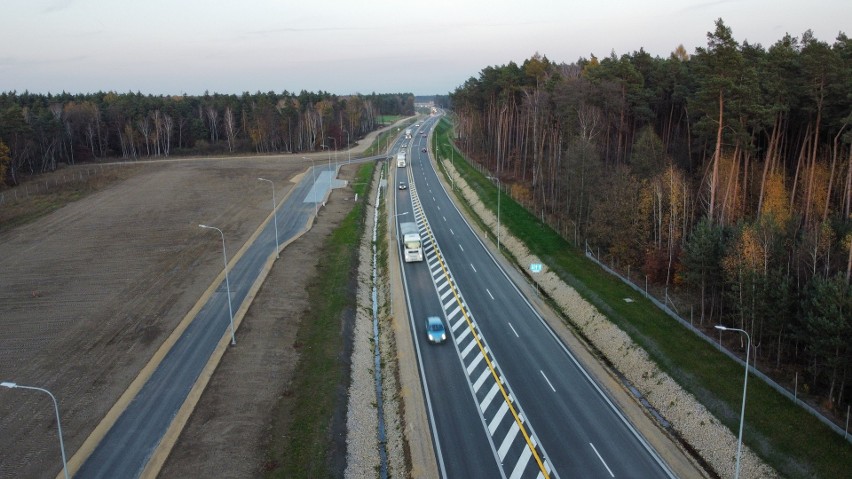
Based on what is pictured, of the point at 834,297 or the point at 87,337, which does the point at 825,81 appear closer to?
the point at 834,297

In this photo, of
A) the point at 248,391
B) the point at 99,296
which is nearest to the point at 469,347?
the point at 248,391

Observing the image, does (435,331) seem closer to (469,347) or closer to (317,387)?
(469,347)

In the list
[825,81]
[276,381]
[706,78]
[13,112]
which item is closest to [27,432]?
[276,381]

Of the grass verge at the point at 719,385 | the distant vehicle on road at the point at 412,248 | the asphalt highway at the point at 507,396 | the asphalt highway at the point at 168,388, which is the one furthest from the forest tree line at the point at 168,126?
the grass verge at the point at 719,385

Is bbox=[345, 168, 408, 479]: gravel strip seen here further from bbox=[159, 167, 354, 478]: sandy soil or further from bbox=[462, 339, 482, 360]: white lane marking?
bbox=[462, 339, 482, 360]: white lane marking

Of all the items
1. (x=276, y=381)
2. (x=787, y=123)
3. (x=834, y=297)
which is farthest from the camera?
(x=787, y=123)

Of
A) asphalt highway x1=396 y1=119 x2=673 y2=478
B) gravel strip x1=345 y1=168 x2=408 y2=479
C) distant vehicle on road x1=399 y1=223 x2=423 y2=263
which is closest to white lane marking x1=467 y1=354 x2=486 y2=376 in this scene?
asphalt highway x1=396 y1=119 x2=673 y2=478
